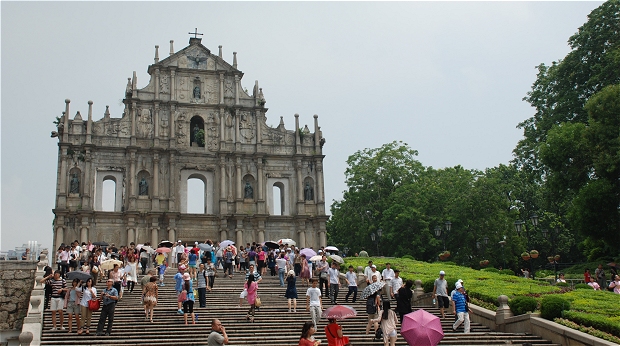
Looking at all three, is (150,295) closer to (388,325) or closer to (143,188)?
(388,325)

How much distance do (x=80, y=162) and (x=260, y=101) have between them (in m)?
12.3

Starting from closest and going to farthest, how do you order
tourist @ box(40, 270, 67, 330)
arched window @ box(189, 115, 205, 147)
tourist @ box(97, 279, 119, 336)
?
tourist @ box(97, 279, 119, 336) < tourist @ box(40, 270, 67, 330) < arched window @ box(189, 115, 205, 147)

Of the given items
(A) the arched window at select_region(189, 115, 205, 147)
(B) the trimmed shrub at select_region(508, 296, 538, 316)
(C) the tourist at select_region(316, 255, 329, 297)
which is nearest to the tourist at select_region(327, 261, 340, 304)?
(C) the tourist at select_region(316, 255, 329, 297)

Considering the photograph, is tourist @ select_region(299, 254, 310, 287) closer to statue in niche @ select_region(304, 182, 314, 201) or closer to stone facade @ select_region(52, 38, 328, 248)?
stone facade @ select_region(52, 38, 328, 248)

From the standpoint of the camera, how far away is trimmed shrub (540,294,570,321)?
17.6 metres

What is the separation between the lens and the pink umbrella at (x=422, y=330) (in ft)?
44.3

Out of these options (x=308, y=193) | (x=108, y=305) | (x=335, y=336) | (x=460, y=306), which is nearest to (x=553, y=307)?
(x=460, y=306)

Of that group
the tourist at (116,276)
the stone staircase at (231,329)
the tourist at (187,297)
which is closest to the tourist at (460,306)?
the stone staircase at (231,329)

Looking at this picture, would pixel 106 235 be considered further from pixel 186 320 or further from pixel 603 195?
pixel 603 195

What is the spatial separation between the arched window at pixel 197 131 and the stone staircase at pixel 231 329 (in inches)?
883

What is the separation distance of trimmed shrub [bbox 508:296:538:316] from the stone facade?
2533cm

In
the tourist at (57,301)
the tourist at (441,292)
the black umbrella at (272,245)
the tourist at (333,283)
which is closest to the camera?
the tourist at (57,301)

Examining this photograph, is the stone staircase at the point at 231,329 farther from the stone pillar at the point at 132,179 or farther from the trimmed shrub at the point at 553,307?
the stone pillar at the point at 132,179

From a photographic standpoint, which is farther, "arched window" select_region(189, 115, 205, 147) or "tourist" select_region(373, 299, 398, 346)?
"arched window" select_region(189, 115, 205, 147)
